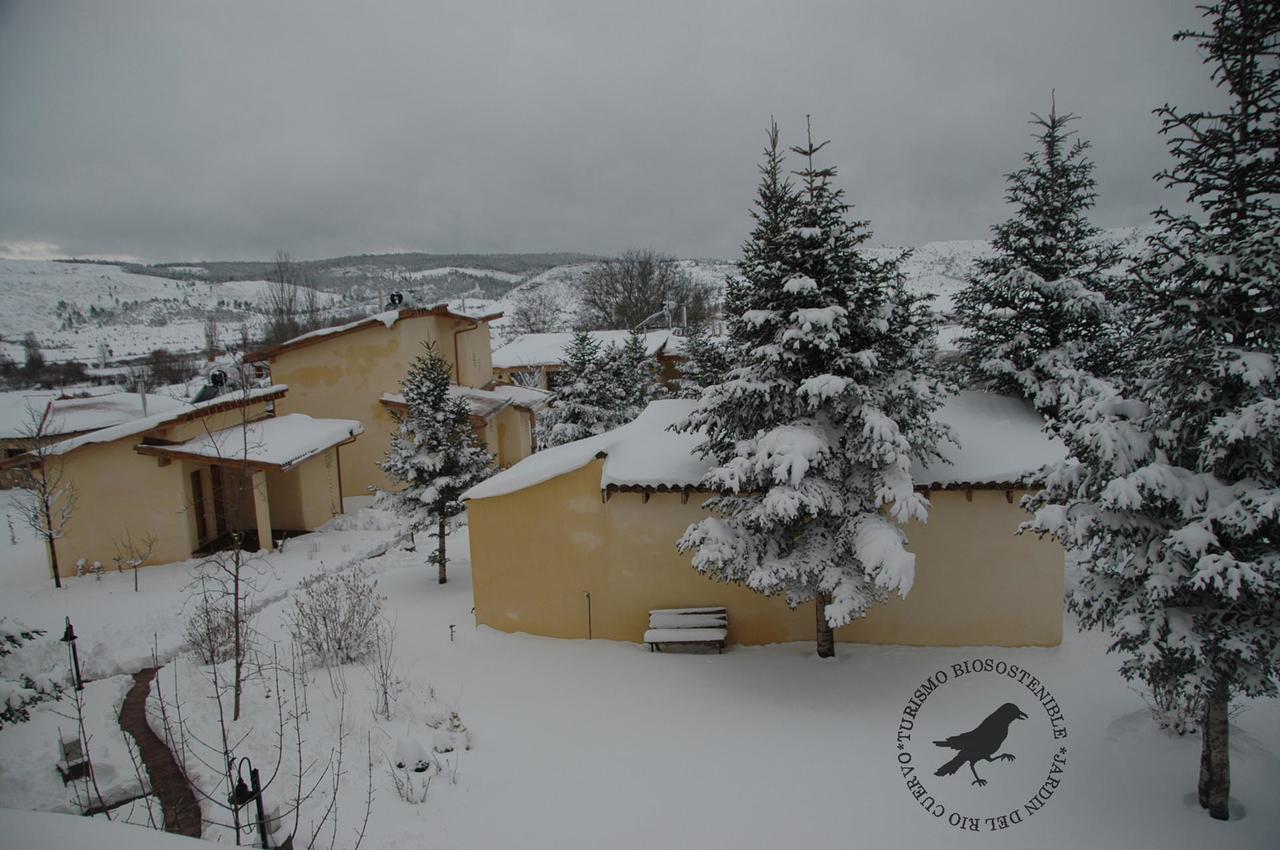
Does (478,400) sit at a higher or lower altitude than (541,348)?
lower

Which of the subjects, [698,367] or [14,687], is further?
[698,367]

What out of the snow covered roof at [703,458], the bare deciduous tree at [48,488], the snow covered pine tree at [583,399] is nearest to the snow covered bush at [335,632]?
the snow covered roof at [703,458]

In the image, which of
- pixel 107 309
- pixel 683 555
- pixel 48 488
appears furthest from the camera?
pixel 107 309

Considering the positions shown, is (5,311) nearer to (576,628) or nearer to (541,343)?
(576,628)

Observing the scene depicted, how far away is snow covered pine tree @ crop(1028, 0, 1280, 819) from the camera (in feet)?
16.3

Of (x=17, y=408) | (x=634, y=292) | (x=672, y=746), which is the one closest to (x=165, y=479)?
(x=17, y=408)

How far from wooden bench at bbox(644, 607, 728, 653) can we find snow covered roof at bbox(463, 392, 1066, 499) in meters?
2.21

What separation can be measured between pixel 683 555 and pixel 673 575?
15.5 inches

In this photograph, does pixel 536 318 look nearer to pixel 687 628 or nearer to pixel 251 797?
pixel 687 628

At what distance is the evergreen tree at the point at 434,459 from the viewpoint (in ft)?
47.6

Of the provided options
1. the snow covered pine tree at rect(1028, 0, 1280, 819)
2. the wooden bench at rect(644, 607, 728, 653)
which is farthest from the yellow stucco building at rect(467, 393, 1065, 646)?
the snow covered pine tree at rect(1028, 0, 1280, 819)

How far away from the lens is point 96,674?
31.2 ft

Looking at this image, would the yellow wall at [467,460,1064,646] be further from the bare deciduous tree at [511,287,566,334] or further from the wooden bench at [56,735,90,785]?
the bare deciduous tree at [511,287,566,334]

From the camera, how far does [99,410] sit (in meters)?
19.9
